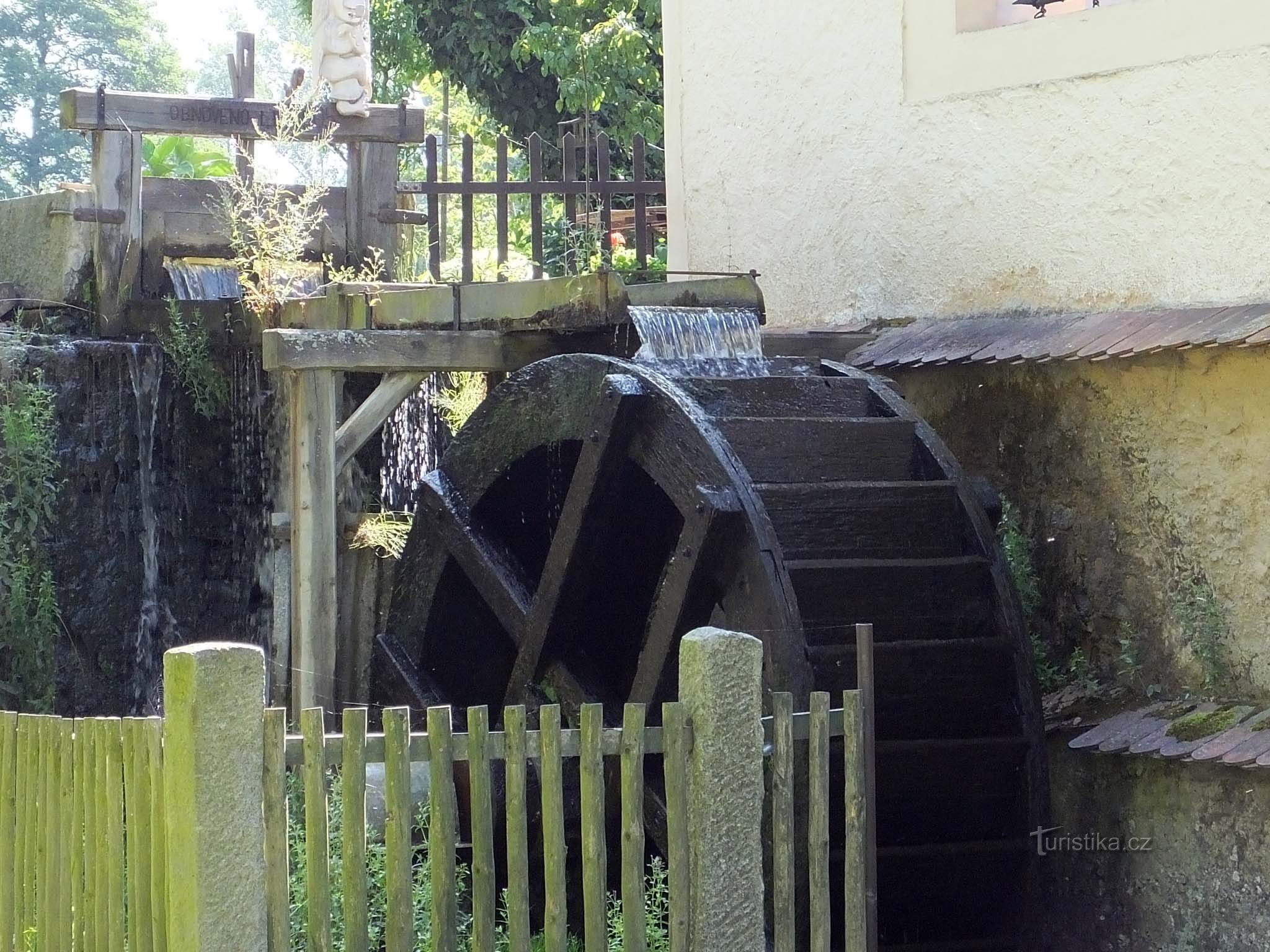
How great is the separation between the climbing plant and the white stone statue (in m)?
2.14

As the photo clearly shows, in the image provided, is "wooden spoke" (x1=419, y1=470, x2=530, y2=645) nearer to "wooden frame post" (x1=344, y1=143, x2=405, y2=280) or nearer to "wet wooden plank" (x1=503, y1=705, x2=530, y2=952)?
"wet wooden plank" (x1=503, y1=705, x2=530, y2=952)

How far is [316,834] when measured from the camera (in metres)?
3.76

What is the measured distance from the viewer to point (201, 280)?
9164mm

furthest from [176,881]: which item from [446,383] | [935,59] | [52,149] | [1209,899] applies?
[52,149]

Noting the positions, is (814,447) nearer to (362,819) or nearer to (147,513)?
(362,819)

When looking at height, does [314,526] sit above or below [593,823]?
above

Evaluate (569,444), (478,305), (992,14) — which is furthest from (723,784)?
(992,14)

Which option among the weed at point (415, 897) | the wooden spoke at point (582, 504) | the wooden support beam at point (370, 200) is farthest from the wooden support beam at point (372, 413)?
the wooden support beam at point (370, 200)

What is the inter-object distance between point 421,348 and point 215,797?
10.0 ft

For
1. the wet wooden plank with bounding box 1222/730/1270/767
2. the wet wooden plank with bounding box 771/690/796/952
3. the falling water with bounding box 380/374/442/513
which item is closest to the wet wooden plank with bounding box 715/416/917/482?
the wet wooden plank with bounding box 1222/730/1270/767

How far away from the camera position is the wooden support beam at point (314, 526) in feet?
22.1

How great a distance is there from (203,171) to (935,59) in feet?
34.3

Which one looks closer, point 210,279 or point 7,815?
point 7,815

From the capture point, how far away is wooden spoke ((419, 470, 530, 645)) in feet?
21.4
